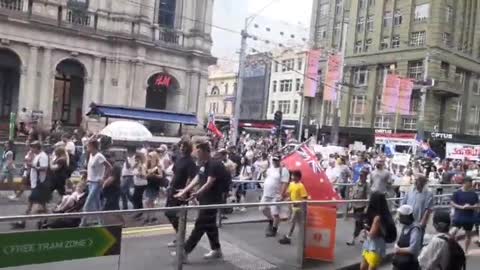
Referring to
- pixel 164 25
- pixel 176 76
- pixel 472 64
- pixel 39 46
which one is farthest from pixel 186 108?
pixel 472 64

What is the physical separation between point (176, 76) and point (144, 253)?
33.6m

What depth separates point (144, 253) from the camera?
20.8 ft

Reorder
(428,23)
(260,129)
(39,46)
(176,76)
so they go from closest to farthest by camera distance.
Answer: (39,46), (176,76), (428,23), (260,129)

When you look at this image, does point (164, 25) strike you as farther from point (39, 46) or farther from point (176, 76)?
point (39, 46)

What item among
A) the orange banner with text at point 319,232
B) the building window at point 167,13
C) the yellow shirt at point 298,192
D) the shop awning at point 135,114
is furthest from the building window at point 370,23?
the orange banner with text at point 319,232

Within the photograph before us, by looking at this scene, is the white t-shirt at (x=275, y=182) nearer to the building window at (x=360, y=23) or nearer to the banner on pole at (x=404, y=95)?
the banner on pole at (x=404, y=95)

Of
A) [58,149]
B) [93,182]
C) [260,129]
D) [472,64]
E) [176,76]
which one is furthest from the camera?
[260,129]

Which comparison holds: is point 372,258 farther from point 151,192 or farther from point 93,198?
point 151,192

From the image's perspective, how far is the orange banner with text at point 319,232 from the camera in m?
8.80

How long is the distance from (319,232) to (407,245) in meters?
2.00

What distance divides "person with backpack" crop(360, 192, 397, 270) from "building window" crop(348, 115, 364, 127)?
187 ft

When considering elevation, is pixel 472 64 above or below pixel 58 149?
above

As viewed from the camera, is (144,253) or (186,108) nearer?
(144,253)

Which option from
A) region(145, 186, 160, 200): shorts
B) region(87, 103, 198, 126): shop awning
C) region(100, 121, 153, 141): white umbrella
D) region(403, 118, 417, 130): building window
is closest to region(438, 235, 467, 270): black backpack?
region(145, 186, 160, 200): shorts
